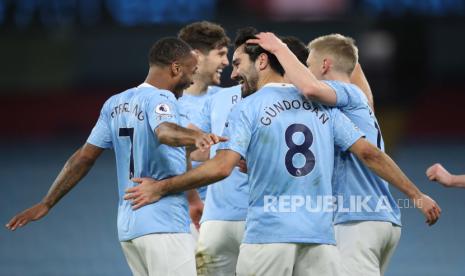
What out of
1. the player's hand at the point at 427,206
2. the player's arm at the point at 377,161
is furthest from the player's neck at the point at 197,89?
the player's hand at the point at 427,206

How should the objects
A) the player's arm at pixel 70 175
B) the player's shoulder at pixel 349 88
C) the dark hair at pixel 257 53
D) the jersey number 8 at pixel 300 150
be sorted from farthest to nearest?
the player's arm at pixel 70 175 < the player's shoulder at pixel 349 88 < the dark hair at pixel 257 53 < the jersey number 8 at pixel 300 150

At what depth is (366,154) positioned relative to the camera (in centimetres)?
579

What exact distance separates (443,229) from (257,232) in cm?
915

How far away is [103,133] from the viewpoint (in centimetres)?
620

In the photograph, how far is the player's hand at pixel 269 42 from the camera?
5766mm

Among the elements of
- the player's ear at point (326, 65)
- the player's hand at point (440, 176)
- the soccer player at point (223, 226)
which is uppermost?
the player's ear at point (326, 65)

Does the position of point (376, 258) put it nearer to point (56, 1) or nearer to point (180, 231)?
point (180, 231)

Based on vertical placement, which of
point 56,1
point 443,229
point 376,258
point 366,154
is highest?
point 56,1

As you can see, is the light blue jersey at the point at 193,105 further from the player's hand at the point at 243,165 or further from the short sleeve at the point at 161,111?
the short sleeve at the point at 161,111

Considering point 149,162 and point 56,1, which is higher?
point 56,1

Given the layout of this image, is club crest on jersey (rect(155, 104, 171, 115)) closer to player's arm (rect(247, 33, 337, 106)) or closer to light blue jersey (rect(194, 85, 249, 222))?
player's arm (rect(247, 33, 337, 106))

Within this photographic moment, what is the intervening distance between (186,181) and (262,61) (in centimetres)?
86

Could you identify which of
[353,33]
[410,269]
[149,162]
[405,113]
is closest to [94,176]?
[353,33]

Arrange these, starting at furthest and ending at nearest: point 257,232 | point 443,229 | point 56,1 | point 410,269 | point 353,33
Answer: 1. point 353,33
2. point 56,1
3. point 443,229
4. point 410,269
5. point 257,232
